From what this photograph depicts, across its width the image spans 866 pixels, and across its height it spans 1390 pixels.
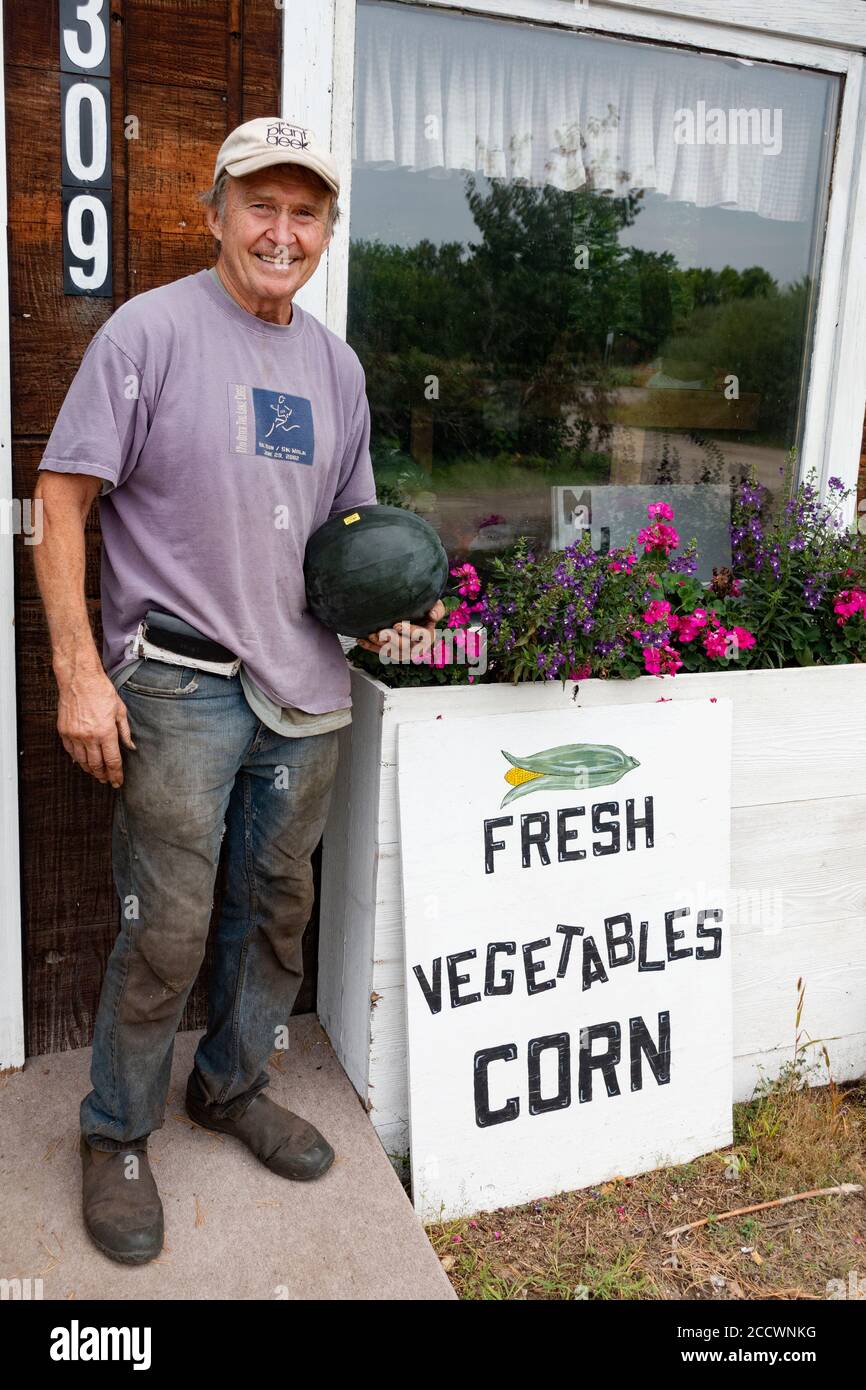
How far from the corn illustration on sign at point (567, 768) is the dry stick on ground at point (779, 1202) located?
1098 mm

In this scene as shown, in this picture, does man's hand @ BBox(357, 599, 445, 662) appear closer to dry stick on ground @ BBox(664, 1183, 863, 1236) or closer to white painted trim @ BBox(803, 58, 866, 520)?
dry stick on ground @ BBox(664, 1183, 863, 1236)

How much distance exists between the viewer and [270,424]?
217cm

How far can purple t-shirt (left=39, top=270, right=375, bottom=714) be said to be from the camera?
2016 mm

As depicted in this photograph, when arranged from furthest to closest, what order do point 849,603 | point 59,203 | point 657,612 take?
point 849,603, point 657,612, point 59,203

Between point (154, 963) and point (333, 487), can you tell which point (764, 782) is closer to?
point (333, 487)

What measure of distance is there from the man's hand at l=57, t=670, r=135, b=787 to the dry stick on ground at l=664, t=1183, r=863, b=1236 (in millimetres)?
1787

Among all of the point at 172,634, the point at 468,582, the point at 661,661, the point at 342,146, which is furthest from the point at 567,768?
the point at 342,146

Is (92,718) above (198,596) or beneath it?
beneath

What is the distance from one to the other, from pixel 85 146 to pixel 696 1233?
117 inches

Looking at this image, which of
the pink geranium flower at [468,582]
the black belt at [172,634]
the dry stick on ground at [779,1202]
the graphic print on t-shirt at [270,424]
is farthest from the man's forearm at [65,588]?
the dry stick on ground at [779,1202]

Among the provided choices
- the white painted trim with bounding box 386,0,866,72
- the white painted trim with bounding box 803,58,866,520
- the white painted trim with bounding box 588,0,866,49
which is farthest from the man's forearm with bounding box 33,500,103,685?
the white painted trim with bounding box 803,58,866,520

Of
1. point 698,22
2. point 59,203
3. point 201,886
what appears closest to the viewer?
point 201,886

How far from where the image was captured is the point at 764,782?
2990mm

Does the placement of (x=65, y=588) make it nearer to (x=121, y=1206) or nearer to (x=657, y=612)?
(x=121, y=1206)
